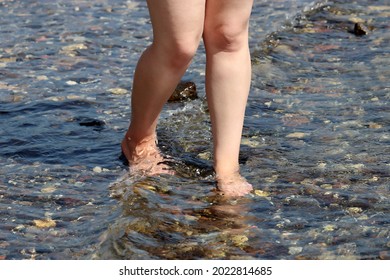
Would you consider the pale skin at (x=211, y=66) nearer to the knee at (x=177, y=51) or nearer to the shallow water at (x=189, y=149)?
the knee at (x=177, y=51)

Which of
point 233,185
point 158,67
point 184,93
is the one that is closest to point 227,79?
point 158,67

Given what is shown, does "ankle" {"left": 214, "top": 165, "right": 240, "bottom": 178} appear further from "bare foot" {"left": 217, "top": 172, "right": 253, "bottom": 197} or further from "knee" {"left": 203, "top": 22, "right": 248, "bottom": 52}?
"knee" {"left": 203, "top": 22, "right": 248, "bottom": 52}

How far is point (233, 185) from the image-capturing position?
18.4ft

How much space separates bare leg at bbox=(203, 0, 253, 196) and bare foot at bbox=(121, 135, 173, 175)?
0.42 m

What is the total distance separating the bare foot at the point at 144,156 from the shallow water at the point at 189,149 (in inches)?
3.7

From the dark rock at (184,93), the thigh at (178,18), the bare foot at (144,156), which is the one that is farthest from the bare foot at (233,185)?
the dark rock at (184,93)

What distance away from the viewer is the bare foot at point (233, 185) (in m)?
5.55

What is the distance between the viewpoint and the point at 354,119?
6727mm

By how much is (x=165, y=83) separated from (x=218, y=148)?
46 centimetres

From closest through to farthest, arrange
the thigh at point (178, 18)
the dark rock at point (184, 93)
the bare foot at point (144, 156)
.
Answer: the thigh at point (178, 18)
the bare foot at point (144, 156)
the dark rock at point (184, 93)

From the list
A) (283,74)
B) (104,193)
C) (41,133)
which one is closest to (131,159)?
(104,193)

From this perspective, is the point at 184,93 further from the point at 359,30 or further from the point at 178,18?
the point at 359,30

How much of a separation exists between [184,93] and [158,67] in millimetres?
1732
